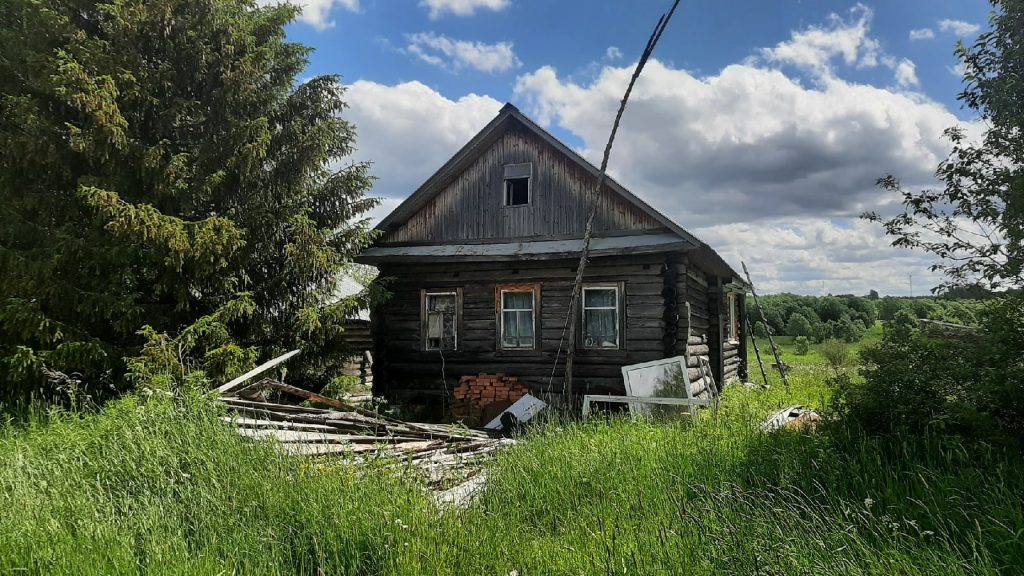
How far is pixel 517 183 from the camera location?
44.3 feet

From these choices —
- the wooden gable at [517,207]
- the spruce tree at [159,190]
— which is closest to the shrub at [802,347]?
the wooden gable at [517,207]

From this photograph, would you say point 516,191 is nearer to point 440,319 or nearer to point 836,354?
point 440,319

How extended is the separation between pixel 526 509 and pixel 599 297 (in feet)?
25.3

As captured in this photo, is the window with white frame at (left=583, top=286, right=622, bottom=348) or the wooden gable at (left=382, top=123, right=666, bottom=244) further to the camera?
the wooden gable at (left=382, top=123, right=666, bottom=244)

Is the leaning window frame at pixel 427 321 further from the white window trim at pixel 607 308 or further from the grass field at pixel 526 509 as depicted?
the grass field at pixel 526 509

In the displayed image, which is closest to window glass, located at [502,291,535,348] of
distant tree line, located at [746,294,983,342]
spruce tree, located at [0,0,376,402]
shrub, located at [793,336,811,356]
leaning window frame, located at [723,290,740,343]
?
spruce tree, located at [0,0,376,402]

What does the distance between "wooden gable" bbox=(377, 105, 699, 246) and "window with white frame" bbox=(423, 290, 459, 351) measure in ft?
4.23

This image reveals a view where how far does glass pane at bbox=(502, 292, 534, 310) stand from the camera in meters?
12.8

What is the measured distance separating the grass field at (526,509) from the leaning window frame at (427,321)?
6.88 meters

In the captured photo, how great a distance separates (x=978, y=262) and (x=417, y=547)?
20.9 feet

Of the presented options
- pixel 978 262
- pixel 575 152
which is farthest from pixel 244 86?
pixel 978 262

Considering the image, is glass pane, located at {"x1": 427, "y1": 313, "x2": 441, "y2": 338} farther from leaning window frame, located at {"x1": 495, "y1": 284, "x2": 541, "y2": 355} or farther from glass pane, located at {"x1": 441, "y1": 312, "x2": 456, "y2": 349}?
leaning window frame, located at {"x1": 495, "y1": 284, "x2": 541, "y2": 355}

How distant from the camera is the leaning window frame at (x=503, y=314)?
1247 centimetres

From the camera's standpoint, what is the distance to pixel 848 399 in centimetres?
570
